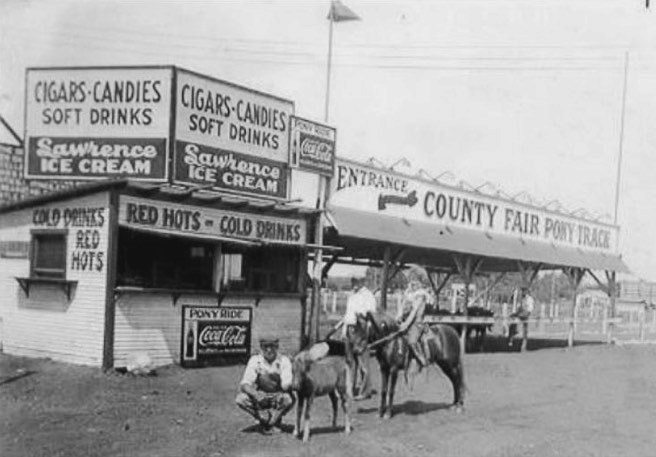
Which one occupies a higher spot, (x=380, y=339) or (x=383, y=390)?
(x=380, y=339)

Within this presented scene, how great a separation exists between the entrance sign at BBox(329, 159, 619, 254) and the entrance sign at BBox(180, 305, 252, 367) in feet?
13.6

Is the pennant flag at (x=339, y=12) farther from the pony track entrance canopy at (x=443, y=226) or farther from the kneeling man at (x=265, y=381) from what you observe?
the kneeling man at (x=265, y=381)

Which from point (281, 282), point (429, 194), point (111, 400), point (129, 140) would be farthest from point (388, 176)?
point (111, 400)

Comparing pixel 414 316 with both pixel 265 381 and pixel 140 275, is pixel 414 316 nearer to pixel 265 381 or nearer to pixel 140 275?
pixel 265 381

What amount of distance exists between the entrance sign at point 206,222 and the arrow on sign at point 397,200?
3097 millimetres

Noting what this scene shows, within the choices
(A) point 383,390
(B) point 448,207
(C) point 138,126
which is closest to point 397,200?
(B) point 448,207

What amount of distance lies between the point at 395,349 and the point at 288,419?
197 centimetres

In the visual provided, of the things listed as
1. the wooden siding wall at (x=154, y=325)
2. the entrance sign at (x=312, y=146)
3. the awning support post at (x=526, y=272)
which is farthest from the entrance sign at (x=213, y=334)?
the awning support post at (x=526, y=272)

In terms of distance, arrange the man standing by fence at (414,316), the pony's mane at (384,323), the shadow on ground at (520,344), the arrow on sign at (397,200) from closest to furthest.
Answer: the pony's mane at (384,323), the man standing by fence at (414,316), the arrow on sign at (397,200), the shadow on ground at (520,344)

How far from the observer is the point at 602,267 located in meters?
30.9

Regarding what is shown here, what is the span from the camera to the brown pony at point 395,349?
11.3 metres

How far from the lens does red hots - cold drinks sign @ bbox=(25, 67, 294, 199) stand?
14.8 meters

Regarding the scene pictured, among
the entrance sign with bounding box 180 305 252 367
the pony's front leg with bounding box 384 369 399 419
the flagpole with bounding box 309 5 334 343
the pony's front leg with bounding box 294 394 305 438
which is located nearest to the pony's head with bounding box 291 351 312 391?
the pony's front leg with bounding box 294 394 305 438

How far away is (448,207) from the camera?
22984mm
